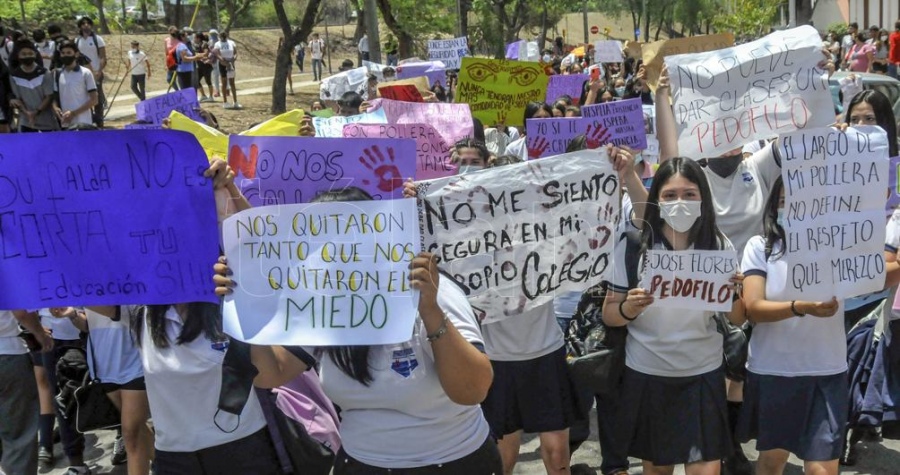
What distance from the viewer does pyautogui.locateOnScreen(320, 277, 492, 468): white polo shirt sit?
289 centimetres

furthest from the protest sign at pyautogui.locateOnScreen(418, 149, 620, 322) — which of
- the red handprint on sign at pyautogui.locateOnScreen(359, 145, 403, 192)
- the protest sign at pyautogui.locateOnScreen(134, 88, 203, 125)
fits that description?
the protest sign at pyautogui.locateOnScreen(134, 88, 203, 125)

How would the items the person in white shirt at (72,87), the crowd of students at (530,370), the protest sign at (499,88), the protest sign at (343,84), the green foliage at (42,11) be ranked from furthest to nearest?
the green foliage at (42,11) < the person in white shirt at (72,87) < the protest sign at (343,84) < the protest sign at (499,88) < the crowd of students at (530,370)

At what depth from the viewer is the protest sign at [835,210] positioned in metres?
3.77

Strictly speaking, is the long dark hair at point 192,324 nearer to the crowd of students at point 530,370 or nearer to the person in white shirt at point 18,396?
the crowd of students at point 530,370

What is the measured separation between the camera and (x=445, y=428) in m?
2.98

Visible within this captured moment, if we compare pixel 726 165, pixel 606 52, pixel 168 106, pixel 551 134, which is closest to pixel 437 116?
pixel 551 134

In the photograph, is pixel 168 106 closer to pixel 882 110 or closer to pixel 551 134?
pixel 551 134

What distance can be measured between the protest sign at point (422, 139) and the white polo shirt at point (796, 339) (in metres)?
2.76

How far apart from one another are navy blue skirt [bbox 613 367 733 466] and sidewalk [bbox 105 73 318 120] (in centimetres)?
1556

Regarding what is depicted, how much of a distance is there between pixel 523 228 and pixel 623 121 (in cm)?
318

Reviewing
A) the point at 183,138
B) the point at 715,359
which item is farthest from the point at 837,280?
the point at 183,138

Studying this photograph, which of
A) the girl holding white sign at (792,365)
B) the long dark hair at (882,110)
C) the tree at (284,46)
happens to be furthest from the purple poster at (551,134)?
the tree at (284,46)

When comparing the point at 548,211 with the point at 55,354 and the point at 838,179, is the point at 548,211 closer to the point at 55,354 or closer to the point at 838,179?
the point at 838,179

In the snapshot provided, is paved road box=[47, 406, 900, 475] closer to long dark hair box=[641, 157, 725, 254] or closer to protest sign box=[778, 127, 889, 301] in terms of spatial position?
protest sign box=[778, 127, 889, 301]
